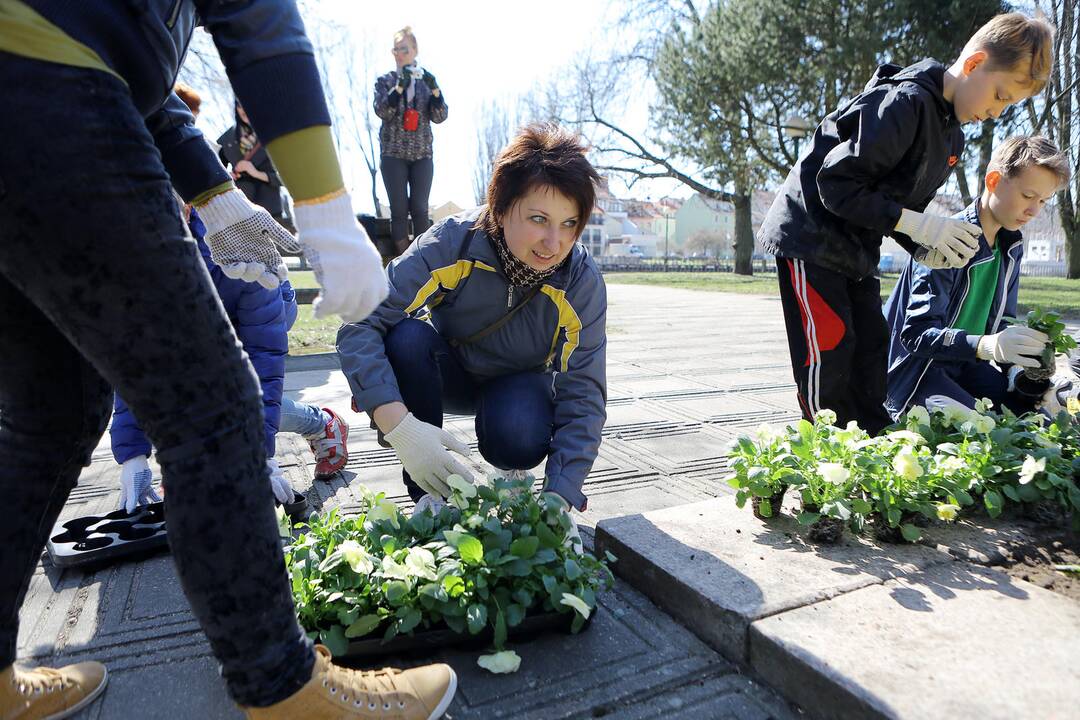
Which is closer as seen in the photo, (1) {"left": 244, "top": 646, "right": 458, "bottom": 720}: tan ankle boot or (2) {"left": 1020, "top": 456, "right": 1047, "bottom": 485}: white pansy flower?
(1) {"left": 244, "top": 646, "right": 458, "bottom": 720}: tan ankle boot

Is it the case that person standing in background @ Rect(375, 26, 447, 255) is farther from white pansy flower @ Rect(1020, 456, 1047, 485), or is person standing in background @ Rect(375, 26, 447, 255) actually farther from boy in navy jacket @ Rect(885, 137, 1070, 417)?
white pansy flower @ Rect(1020, 456, 1047, 485)

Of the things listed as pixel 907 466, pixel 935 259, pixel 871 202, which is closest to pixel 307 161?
pixel 907 466

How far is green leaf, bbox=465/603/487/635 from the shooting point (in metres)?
1.33

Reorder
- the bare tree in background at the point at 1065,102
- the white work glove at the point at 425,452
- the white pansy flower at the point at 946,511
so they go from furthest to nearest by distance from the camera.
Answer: the bare tree in background at the point at 1065,102 → the white work glove at the point at 425,452 → the white pansy flower at the point at 946,511

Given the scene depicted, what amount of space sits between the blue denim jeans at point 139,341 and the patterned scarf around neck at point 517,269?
1.07 metres

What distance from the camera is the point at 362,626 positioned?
1347mm

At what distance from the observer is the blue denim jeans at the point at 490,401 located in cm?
203

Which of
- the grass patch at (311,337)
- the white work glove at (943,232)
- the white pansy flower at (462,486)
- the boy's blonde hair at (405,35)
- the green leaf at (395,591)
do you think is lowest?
the grass patch at (311,337)

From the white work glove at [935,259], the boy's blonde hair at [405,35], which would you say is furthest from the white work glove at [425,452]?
the boy's blonde hair at [405,35]

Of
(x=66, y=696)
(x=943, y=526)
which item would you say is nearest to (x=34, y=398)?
(x=66, y=696)

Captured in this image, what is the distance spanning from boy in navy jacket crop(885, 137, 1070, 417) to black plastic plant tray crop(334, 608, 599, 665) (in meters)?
1.97

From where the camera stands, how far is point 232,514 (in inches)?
39.1

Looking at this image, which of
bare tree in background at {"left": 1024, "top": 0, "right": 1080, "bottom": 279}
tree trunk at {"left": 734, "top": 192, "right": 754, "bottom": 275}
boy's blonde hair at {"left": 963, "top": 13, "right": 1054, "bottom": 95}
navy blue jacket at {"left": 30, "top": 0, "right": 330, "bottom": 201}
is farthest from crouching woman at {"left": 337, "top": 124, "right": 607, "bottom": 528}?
tree trunk at {"left": 734, "top": 192, "right": 754, "bottom": 275}

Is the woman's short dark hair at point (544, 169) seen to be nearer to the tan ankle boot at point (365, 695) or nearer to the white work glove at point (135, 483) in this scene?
the tan ankle boot at point (365, 695)
